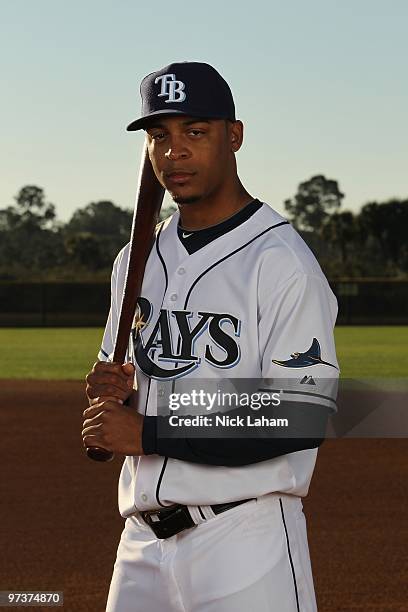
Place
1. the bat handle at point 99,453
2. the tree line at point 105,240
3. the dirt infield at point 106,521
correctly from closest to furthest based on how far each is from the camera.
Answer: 1. the bat handle at point 99,453
2. the dirt infield at point 106,521
3. the tree line at point 105,240

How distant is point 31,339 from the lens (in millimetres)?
30422

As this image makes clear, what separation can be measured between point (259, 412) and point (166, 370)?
256mm

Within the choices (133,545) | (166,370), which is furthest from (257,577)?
(166,370)

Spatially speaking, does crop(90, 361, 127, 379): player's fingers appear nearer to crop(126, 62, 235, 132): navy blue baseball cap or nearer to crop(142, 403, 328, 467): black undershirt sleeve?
crop(142, 403, 328, 467): black undershirt sleeve

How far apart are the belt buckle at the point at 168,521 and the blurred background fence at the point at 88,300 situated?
4032 centimetres

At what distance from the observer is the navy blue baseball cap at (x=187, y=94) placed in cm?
232

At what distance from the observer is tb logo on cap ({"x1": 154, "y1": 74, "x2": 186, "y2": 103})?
91.6 inches

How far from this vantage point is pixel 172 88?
2.35 meters

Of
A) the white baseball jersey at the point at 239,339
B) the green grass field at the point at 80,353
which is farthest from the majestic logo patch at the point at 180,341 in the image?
the green grass field at the point at 80,353

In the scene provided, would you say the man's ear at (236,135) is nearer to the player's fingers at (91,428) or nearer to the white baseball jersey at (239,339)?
the white baseball jersey at (239,339)

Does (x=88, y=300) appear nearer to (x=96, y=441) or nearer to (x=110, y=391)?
(x=110, y=391)

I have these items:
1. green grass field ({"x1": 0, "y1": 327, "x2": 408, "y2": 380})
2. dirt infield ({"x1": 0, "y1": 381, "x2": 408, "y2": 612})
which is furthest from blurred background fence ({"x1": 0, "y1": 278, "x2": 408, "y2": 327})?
dirt infield ({"x1": 0, "y1": 381, "x2": 408, "y2": 612})

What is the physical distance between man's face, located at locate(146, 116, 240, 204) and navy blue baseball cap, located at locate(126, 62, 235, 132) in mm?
32

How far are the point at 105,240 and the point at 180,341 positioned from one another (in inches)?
→ 2922
